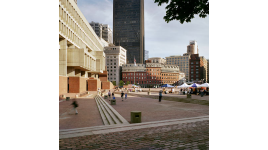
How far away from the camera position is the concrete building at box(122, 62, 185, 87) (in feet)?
424

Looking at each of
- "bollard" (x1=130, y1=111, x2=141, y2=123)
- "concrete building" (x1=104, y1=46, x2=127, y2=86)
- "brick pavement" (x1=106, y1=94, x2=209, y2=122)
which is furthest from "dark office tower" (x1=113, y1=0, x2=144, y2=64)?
"bollard" (x1=130, y1=111, x2=141, y2=123)

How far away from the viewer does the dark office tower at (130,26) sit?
15475 centimetres

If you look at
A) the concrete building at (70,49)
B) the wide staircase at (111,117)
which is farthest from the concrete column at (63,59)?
the wide staircase at (111,117)

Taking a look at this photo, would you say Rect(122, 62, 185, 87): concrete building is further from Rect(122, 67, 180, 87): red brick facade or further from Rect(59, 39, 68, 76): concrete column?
Rect(59, 39, 68, 76): concrete column

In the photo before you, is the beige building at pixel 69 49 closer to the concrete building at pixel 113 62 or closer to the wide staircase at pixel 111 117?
the wide staircase at pixel 111 117

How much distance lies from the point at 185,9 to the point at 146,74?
12404 cm

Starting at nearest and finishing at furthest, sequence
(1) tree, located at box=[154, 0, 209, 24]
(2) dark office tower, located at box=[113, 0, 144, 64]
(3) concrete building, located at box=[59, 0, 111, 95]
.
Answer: (1) tree, located at box=[154, 0, 209, 24], (3) concrete building, located at box=[59, 0, 111, 95], (2) dark office tower, located at box=[113, 0, 144, 64]

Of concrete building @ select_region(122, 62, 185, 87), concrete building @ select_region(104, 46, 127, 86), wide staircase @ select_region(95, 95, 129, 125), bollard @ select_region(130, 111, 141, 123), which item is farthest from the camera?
concrete building @ select_region(104, 46, 127, 86)

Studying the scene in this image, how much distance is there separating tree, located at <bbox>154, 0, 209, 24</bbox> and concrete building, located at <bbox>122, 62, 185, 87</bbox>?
121615 mm

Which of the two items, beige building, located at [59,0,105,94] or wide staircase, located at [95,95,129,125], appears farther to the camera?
beige building, located at [59,0,105,94]
